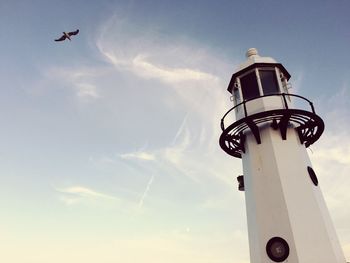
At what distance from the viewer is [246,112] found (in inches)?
602

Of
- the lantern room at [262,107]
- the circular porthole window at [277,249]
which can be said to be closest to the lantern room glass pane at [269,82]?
the lantern room at [262,107]

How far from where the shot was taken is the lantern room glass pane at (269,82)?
15945mm

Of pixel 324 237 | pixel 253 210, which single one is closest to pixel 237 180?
pixel 253 210

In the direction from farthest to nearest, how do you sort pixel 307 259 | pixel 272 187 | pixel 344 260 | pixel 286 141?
pixel 286 141
pixel 272 187
pixel 344 260
pixel 307 259

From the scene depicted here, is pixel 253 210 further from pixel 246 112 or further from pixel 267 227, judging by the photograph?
pixel 246 112

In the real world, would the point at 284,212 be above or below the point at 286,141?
below

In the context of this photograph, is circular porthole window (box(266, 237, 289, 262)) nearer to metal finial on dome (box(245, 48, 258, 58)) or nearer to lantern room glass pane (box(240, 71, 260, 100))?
lantern room glass pane (box(240, 71, 260, 100))

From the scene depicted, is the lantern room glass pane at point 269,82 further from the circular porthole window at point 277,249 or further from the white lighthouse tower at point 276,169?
the circular porthole window at point 277,249

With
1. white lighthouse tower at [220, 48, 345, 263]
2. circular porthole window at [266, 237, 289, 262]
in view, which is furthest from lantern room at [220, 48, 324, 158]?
circular porthole window at [266, 237, 289, 262]

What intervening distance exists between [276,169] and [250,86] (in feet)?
16.6

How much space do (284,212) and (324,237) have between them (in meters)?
1.76

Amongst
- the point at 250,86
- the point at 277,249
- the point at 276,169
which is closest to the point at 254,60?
the point at 250,86

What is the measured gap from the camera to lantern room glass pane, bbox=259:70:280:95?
52.3 feet

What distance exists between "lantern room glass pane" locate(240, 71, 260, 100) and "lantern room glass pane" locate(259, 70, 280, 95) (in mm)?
375
